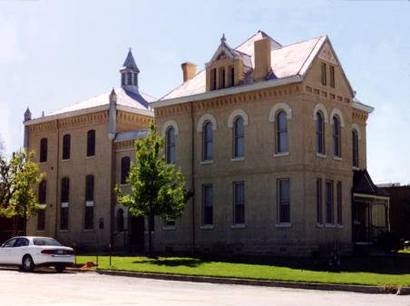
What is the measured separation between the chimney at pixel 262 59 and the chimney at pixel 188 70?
9546 mm

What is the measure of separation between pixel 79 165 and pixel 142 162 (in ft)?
50.1

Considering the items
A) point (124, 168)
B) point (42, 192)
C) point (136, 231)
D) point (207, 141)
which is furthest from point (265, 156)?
point (42, 192)

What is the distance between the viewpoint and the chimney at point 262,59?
35688mm

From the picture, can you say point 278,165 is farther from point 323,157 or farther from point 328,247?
point 328,247

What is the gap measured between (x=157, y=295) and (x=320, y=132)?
19.4 meters

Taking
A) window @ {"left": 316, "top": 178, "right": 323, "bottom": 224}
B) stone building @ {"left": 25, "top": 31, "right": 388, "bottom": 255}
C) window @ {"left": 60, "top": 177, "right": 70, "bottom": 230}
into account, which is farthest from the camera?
window @ {"left": 60, "top": 177, "right": 70, "bottom": 230}

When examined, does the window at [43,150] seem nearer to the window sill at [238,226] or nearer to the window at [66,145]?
the window at [66,145]

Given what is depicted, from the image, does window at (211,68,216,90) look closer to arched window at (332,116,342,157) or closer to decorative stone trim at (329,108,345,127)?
decorative stone trim at (329,108,345,127)

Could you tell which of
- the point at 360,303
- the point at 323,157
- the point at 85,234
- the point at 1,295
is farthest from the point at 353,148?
the point at 1,295

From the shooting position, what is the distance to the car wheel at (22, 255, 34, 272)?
91.4ft

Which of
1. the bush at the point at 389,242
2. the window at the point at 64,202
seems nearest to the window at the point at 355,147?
the bush at the point at 389,242

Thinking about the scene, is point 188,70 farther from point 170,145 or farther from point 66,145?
point 66,145

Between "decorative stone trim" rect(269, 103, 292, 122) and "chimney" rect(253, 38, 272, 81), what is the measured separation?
205 cm

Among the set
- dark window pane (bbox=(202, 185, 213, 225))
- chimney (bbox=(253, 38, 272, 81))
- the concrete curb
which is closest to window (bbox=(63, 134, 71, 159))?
dark window pane (bbox=(202, 185, 213, 225))
